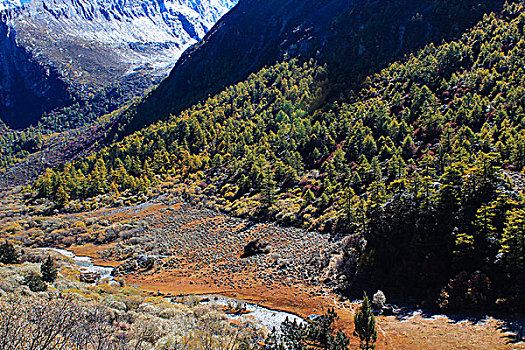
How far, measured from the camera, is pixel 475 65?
80625mm

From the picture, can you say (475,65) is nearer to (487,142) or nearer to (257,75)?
(487,142)

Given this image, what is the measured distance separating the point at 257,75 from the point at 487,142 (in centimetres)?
11857

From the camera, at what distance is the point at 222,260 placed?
1603 inches

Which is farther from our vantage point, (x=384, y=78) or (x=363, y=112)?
(x=384, y=78)

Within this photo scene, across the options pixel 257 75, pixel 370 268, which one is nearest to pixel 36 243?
pixel 370 268

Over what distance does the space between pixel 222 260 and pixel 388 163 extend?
1331 inches

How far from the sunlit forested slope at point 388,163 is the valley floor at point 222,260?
310 centimetres

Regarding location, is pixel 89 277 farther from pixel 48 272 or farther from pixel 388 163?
pixel 388 163

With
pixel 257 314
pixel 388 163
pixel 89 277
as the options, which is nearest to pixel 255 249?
pixel 257 314

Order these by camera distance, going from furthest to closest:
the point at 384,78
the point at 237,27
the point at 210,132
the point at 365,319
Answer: the point at 237,27
the point at 210,132
the point at 384,78
the point at 365,319

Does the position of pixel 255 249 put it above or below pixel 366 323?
above

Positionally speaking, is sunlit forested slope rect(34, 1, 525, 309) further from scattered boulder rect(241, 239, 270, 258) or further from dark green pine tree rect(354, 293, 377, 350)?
scattered boulder rect(241, 239, 270, 258)

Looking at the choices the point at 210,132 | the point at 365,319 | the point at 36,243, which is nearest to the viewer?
the point at 365,319

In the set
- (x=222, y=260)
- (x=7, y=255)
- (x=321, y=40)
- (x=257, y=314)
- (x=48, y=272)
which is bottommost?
(x=257, y=314)
